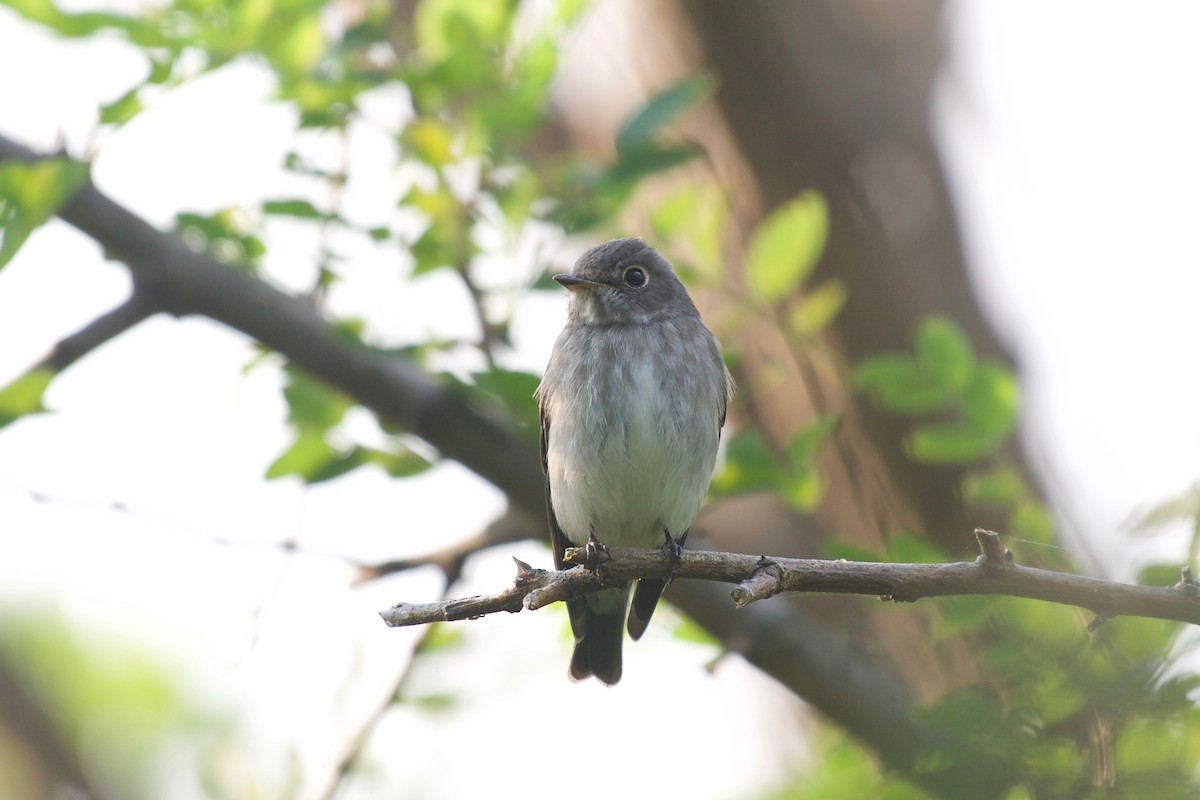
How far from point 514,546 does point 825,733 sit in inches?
67.0

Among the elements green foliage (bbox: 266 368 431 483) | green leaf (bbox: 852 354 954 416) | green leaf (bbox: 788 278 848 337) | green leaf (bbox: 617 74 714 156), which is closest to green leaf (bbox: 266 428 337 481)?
green foliage (bbox: 266 368 431 483)

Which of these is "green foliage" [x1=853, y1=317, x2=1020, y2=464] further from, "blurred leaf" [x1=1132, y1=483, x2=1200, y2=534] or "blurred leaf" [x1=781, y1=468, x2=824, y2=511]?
"blurred leaf" [x1=1132, y1=483, x2=1200, y2=534]

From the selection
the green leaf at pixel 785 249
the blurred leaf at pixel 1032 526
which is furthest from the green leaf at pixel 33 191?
the blurred leaf at pixel 1032 526

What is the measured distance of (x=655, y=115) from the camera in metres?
3.64

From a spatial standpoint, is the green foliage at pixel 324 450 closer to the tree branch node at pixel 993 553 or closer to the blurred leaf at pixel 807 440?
the blurred leaf at pixel 807 440

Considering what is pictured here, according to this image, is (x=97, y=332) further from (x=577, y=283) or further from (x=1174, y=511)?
(x=1174, y=511)

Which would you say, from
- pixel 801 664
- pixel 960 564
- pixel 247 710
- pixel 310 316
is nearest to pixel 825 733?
pixel 801 664

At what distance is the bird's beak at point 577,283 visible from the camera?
4102mm

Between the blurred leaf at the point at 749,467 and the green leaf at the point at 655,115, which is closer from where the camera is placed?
the green leaf at the point at 655,115

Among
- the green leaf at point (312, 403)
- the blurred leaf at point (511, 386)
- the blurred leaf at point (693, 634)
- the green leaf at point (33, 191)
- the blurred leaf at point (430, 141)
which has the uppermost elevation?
the blurred leaf at point (430, 141)

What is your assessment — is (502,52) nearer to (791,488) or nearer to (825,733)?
(791,488)

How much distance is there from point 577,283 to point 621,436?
1.84ft

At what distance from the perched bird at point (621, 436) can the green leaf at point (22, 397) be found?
1491 mm

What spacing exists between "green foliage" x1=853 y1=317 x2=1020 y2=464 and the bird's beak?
1.11 meters
